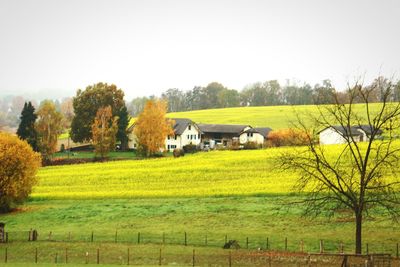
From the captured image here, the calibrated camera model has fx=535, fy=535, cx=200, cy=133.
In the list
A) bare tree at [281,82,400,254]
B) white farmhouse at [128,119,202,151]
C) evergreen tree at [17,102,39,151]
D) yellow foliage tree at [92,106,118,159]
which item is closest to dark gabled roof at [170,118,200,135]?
white farmhouse at [128,119,202,151]

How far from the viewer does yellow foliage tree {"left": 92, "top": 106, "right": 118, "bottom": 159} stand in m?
92.4

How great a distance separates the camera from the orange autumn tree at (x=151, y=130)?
94750mm

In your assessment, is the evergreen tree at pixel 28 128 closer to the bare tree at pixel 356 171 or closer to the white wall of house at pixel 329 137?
the white wall of house at pixel 329 137

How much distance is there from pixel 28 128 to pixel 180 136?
31.1 metres

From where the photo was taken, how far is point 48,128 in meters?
98.4

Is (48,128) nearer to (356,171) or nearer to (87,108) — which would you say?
(87,108)

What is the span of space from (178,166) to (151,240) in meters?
35.6

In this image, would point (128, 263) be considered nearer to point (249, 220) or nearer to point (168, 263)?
point (168, 263)

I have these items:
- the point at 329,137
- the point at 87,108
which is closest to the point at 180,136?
the point at 87,108

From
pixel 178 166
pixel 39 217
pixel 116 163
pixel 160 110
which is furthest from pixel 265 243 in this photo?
pixel 160 110

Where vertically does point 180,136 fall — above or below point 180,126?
below

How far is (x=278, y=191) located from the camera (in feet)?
181

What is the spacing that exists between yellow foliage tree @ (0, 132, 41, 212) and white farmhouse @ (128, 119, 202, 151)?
2143 inches

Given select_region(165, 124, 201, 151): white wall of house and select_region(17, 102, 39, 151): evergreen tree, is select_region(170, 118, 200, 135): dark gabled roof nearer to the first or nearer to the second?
select_region(165, 124, 201, 151): white wall of house
